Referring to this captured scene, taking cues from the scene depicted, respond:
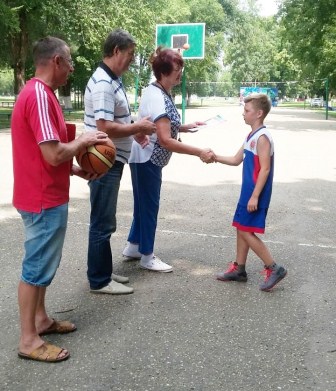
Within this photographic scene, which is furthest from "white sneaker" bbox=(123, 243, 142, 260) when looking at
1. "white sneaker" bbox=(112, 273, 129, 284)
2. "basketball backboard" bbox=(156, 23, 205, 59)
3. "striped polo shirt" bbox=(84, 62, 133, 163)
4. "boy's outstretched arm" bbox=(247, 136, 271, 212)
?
"basketball backboard" bbox=(156, 23, 205, 59)

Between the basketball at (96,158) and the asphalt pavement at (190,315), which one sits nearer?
the asphalt pavement at (190,315)

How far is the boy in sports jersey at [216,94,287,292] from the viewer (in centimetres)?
438

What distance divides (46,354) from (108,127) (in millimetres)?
1590

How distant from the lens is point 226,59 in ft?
318

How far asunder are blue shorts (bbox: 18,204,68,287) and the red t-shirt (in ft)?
0.18

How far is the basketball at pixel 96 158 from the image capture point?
3393 mm

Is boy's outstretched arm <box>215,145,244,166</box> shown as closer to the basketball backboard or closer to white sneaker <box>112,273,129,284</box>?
white sneaker <box>112,273,129,284</box>

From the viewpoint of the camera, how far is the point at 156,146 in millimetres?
4609

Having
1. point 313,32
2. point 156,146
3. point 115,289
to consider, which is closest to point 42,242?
point 115,289

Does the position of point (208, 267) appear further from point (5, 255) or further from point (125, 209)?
point (125, 209)

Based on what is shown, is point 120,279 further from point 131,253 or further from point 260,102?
point 260,102

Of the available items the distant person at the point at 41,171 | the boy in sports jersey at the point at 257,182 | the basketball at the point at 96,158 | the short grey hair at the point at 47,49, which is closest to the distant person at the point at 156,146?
the boy in sports jersey at the point at 257,182

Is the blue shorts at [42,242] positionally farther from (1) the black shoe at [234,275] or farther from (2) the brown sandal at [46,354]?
(1) the black shoe at [234,275]

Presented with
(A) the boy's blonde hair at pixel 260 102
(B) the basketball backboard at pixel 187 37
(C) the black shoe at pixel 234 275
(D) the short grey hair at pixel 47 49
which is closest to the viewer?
(D) the short grey hair at pixel 47 49
